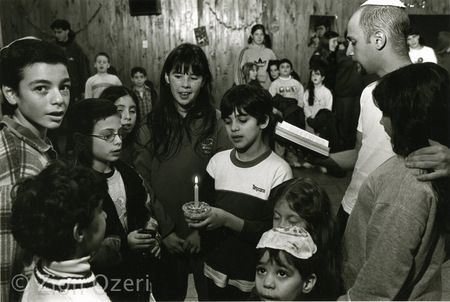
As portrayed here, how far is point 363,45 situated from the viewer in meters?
1.27

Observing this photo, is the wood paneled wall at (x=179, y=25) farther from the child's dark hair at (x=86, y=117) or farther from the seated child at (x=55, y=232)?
the seated child at (x=55, y=232)

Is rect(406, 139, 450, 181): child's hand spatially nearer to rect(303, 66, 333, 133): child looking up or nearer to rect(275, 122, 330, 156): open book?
rect(275, 122, 330, 156): open book

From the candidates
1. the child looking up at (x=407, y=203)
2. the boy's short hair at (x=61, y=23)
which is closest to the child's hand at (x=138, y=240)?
the child looking up at (x=407, y=203)

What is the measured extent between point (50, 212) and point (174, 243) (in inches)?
23.4

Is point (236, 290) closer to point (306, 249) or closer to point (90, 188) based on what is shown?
point (306, 249)

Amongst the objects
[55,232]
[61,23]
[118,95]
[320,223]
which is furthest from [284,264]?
[61,23]

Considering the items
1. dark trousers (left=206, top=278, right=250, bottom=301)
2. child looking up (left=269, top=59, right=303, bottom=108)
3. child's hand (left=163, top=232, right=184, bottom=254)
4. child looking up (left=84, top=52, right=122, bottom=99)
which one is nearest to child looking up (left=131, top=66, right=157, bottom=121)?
child looking up (left=84, top=52, right=122, bottom=99)

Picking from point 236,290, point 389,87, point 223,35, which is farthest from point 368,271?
point 223,35

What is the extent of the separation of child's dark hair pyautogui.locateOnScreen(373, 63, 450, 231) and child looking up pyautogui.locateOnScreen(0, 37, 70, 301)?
713 mm

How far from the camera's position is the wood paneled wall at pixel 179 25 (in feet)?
9.60

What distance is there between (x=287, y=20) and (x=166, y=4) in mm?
1078

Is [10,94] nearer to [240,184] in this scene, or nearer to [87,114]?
[87,114]

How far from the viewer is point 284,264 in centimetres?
93

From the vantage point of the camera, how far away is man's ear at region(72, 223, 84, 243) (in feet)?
2.66
